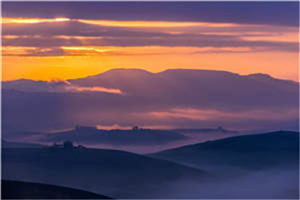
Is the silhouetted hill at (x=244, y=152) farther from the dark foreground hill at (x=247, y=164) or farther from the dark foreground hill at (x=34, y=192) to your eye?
the dark foreground hill at (x=34, y=192)

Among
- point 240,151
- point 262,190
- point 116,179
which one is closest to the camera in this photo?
point 262,190

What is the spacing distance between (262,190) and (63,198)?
4477 cm

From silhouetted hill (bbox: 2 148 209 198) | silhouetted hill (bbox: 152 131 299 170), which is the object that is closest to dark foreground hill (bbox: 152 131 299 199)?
silhouetted hill (bbox: 152 131 299 170)

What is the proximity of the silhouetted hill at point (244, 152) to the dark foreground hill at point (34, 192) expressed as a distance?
63877 millimetres

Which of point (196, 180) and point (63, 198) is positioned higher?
point (196, 180)

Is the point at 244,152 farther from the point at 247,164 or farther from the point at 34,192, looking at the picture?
the point at 34,192

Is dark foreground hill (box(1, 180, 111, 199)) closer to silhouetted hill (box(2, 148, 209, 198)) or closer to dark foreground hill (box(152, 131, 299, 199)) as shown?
dark foreground hill (box(152, 131, 299, 199))

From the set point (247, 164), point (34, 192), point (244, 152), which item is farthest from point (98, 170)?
point (34, 192)

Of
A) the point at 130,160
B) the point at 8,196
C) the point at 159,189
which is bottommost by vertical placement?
the point at 8,196

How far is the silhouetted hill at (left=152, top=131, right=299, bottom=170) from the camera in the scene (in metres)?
128

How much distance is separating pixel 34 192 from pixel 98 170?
5224cm

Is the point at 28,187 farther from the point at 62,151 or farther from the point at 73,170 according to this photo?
the point at 62,151

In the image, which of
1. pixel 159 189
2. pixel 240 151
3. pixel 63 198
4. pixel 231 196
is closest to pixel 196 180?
pixel 159 189

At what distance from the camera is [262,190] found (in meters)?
92.2
